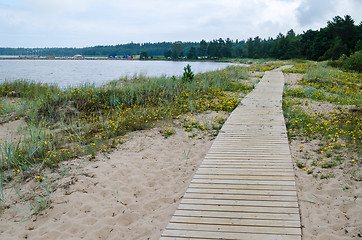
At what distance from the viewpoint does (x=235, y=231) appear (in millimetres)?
2529

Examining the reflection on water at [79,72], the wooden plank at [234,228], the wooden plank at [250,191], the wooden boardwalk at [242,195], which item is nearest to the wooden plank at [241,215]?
the wooden boardwalk at [242,195]

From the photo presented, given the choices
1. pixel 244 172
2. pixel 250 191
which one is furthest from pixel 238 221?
pixel 244 172

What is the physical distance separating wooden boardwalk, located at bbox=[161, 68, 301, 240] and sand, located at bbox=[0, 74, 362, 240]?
1.09ft

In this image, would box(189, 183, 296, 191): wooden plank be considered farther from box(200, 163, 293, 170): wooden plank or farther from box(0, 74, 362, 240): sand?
box(200, 163, 293, 170): wooden plank

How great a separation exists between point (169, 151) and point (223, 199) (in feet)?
7.56

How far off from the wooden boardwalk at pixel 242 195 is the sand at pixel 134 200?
332mm

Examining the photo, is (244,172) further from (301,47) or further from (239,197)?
(301,47)

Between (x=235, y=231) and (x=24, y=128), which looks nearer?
(x=235, y=231)

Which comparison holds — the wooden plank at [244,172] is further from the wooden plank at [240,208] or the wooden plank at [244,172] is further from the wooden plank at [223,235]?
the wooden plank at [223,235]

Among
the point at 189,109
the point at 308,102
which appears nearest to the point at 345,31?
the point at 308,102

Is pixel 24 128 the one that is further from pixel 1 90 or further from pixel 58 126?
pixel 1 90

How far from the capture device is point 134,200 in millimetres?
3627

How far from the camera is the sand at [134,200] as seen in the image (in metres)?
2.93

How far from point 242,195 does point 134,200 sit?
151cm
